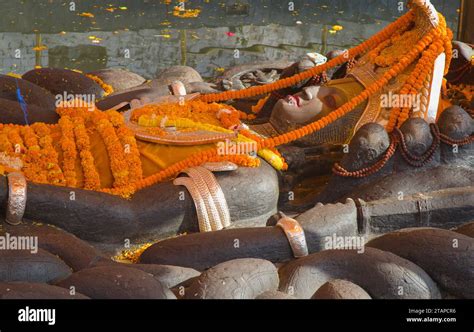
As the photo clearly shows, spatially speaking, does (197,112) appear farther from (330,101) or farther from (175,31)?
(175,31)

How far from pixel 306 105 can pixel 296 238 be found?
1.10 meters

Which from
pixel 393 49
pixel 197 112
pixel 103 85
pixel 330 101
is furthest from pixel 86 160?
pixel 393 49

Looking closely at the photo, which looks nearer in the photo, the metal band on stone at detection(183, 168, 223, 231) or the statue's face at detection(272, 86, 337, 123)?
the metal band on stone at detection(183, 168, 223, 231)

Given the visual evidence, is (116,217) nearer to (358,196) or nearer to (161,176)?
(161,176)

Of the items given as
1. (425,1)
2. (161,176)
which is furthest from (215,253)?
(425,1)

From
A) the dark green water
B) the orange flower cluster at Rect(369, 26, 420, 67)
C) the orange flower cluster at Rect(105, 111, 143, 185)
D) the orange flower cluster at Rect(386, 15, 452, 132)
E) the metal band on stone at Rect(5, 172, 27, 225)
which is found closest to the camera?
the metal band on stone at Rect(5, 172, 27, 225)

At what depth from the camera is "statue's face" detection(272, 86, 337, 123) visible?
15.6ft

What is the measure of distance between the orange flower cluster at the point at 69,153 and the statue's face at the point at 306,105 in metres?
1.06

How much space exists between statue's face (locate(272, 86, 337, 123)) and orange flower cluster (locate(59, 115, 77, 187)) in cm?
106

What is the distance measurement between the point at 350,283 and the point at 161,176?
1.25 metres

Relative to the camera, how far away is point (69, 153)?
4270mm

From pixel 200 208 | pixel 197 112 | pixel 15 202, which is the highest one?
pixel 197 112

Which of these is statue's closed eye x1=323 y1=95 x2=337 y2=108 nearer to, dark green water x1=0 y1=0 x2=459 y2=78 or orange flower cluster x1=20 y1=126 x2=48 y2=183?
orange flower cluster x1=20 y1=126 x2=48 y2=183

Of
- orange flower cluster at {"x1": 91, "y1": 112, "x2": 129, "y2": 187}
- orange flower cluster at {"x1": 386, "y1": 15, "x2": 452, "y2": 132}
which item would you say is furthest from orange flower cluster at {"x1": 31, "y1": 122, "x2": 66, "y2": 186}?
orange flower cluster at {"x1": 386, "y1": 15, "x2": 452, "y2": 132}
